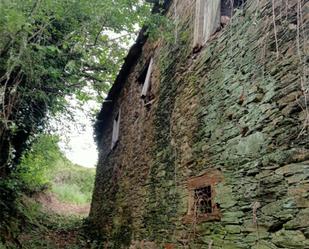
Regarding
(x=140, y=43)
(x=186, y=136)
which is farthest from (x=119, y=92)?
(x=186, y=136)

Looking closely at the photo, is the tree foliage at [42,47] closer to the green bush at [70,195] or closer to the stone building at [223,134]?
the stone building at [223,134]

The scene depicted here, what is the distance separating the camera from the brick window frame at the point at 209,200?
309 cm

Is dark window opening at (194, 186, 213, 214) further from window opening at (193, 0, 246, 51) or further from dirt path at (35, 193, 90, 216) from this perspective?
dirt path at (35, 193, 90, 216)

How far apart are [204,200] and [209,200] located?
8 cm

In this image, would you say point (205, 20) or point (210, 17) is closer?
point (210, 17)

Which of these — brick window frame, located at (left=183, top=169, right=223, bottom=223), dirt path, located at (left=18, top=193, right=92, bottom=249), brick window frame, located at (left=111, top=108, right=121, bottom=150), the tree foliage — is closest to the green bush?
dirt path, located at (left=18, top=193, right=92, bottom=249)

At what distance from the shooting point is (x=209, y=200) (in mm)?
3293

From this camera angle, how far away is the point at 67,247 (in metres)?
6.95

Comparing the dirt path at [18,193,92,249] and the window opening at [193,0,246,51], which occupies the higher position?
the window opening at [193,0,246,51]

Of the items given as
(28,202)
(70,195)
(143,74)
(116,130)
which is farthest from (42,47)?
(70,195)

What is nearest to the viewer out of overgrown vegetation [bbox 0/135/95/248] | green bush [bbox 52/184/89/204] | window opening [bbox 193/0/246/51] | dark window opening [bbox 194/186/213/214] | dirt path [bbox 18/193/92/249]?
dark window opening [bbox 194/186/213/214]

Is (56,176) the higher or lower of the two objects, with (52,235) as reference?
higher

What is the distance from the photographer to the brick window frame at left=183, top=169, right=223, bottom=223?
10.1 ft

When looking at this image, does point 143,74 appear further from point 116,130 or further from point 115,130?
point 115,130
